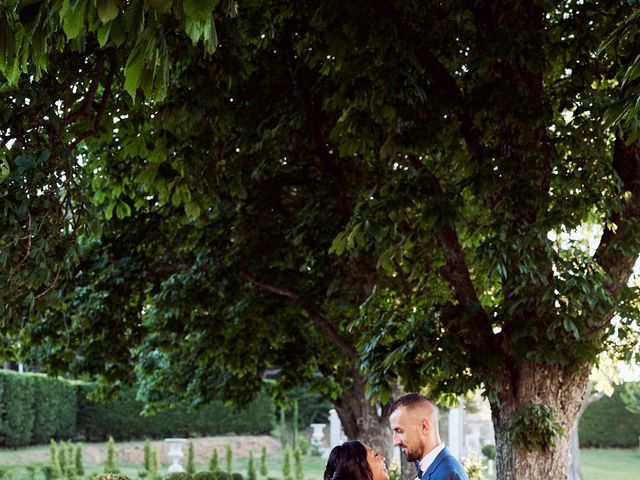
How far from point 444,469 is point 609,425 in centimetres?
3726

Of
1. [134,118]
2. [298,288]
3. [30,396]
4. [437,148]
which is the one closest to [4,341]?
[298,288]

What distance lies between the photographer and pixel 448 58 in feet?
32.7

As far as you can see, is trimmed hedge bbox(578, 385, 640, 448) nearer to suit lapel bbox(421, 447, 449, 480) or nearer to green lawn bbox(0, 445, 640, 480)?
green lawn bbox(0, 445, 640, 480)

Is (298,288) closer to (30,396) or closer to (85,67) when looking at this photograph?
(85,67)

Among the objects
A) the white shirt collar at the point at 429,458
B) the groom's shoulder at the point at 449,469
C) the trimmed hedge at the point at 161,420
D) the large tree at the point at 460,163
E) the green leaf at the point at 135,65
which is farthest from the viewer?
the trimmed hedge at the point at 161,420

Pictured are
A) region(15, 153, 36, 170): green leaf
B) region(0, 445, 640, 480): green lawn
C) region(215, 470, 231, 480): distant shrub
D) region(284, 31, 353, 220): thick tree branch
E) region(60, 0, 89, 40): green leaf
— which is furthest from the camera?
region(0, 445, 640, 480): green lawn

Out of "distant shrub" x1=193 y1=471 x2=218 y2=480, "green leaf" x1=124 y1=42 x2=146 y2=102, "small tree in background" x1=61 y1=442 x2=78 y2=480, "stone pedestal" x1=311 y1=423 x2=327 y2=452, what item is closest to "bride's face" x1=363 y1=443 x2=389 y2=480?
"green leaf" x1=124 y1=42 x2=146 y2=102

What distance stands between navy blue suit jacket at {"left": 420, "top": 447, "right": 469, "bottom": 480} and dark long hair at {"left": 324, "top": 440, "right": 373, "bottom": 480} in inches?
27.4

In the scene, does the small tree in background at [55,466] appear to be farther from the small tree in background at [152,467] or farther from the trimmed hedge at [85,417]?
the trimmed hedge at [85,417]

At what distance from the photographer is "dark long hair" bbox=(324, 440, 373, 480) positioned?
16.2 ft

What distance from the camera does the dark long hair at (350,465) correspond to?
16.2ft

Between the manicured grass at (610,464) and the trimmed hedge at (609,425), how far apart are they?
1.54ft

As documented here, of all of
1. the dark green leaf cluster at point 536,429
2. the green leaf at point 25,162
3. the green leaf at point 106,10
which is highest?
the green leaf at point 25,162

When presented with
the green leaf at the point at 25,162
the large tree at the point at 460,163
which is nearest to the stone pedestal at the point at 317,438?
the large tree at the point at 460,163
